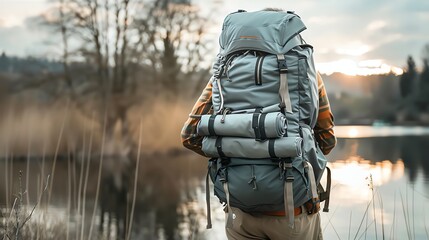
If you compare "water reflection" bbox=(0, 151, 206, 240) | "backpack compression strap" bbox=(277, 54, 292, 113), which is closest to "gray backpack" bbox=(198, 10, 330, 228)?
"backpack compression strap" bbox=(277, 54, 292, 113)

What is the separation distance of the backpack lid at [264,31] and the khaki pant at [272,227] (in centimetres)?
55

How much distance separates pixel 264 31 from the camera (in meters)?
1.86

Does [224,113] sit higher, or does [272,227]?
[224,113]

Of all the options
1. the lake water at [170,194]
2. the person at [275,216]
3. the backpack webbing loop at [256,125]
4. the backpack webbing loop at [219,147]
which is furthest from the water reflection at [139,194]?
the backpack webbing loop at [256,125]

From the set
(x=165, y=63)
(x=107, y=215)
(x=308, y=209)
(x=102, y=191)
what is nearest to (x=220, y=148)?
(x=308, y=209)

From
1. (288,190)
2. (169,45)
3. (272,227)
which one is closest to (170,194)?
(169,45)

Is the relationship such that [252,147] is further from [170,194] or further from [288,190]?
[170,194]

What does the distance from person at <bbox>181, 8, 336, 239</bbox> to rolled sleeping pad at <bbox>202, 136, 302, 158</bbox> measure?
18 centimetres

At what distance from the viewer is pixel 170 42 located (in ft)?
65.8

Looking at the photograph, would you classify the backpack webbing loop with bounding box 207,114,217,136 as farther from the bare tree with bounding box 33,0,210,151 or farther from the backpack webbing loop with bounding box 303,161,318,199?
the bare tree with bounding box 33,0,210,151

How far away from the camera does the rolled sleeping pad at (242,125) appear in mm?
1769

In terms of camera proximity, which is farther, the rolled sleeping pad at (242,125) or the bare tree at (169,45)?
the bare tree at (169,45)

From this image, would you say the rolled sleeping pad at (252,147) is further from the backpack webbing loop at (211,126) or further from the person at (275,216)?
the person at (275,216)

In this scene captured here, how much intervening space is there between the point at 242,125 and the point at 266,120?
8cm
